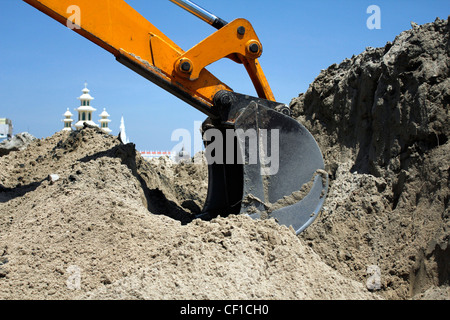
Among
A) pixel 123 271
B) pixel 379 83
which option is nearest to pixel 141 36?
pixel 123 271

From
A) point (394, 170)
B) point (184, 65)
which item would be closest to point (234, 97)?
point (184, 65)

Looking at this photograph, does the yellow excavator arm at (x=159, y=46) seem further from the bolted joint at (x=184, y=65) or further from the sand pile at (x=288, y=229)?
the sand pile at (x=288, y=229)

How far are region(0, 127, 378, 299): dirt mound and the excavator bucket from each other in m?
0.59

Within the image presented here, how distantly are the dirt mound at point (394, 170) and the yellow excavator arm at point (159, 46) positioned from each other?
165 centimetres

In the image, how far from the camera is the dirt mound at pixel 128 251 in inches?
151

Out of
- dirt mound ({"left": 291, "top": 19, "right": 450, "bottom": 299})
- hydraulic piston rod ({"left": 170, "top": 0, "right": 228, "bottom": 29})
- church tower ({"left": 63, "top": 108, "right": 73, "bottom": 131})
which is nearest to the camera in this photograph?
dirt mound ({"left": 291, "top": 19, "right": 450, "bottom": 299})

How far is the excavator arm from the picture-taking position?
5.21 meters

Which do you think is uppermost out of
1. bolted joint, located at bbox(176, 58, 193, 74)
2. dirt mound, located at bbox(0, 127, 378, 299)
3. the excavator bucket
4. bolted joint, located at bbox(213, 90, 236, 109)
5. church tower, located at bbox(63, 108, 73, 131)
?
church tower, located at bbox(63, 108, 73, 131)

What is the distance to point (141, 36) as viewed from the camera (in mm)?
5512

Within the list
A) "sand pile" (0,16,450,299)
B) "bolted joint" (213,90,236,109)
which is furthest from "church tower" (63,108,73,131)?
"bolted joint" (213,90,236,109)

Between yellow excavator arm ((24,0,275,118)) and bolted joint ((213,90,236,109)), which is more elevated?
yellow excavator arm ((24,0,275,118))

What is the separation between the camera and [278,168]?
5312mm

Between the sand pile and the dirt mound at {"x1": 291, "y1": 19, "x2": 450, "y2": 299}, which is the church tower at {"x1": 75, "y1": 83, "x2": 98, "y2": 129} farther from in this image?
the dirt mound at {"x1": 291, "y1": 19, "x2": 450, "y2": 299}
